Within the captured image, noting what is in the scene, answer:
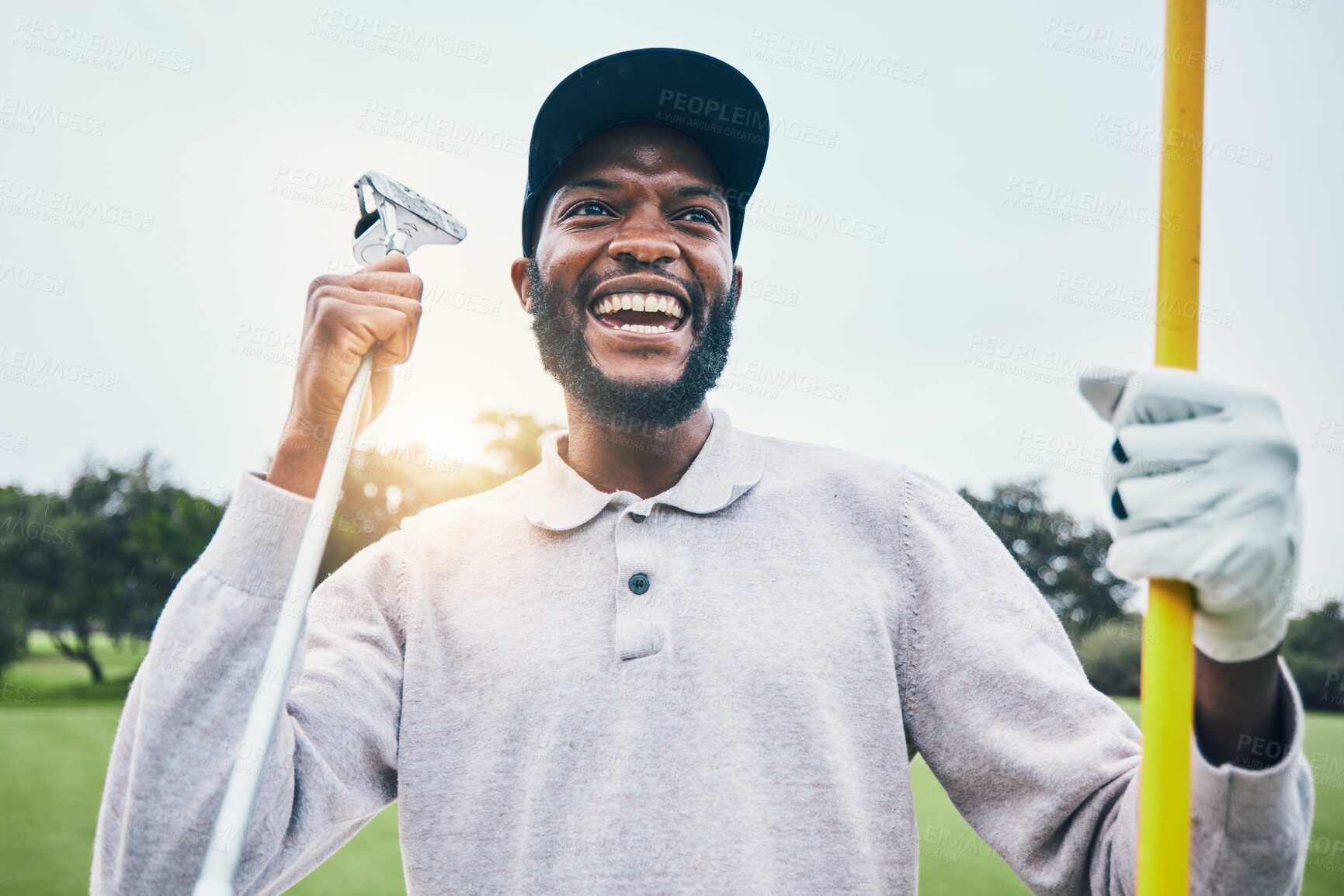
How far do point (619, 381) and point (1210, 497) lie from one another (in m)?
1.30

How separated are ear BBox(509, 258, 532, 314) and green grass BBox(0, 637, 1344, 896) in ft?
26.7

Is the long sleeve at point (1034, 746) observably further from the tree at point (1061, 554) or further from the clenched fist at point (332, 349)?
the tree at point (1061, 554)

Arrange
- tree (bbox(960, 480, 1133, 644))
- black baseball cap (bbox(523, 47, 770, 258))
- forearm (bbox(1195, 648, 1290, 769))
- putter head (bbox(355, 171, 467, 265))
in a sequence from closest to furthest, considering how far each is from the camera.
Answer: forearm (bbox(1195, 648, 1290, 769)) < putter head (bbox(355, 171, 467, 265)) < black baseball cap (bbox(523, 47, 770, 258)) < tree (bbox(960, 480, 1133, 644))

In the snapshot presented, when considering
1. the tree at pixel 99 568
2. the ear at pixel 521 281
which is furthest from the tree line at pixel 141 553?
the ear at pixel 521 281

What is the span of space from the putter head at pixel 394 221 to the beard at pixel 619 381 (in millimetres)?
377

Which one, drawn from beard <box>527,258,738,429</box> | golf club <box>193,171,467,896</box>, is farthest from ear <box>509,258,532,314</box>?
golf club <box>193,171,467,896</box>

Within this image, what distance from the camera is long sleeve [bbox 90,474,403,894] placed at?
4.49 feet

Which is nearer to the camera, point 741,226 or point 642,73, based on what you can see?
point 642,73

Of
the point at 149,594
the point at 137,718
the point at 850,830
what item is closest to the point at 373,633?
the point at 137,718

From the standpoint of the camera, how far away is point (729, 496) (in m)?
1.91

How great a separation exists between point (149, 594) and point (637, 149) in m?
33.9

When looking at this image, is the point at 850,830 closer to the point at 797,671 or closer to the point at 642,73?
the point at 797,671

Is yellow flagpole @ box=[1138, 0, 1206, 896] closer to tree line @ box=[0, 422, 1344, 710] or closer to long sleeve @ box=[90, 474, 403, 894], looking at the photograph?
long sleeve @ box=[90, 474, 403, 894]

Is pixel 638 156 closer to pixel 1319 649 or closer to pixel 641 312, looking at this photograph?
pixel 641 312
